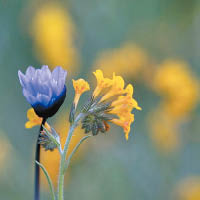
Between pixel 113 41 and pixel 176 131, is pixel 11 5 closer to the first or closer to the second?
pixel 113 41

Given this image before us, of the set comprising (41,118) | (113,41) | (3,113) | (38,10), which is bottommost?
(41,118)

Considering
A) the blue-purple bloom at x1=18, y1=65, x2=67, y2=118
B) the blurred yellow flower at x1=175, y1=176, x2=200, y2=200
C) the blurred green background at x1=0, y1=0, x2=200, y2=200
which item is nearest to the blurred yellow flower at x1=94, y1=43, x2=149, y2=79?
the blurred green background at x1=0, y1=0, x2=200, y2=200

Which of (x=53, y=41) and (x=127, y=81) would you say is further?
(x=53, y=41)

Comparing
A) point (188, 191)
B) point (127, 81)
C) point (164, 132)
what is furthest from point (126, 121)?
point (127, 81)

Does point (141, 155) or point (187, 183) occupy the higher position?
point (141, 155)

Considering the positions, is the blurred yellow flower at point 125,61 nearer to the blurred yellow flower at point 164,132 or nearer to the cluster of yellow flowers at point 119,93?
the blurred yellow flower at point 164,132

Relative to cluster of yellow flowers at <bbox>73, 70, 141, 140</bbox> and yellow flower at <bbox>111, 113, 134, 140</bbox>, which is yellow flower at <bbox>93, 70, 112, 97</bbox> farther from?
yellow flower at <bbox>111, 113, 134, 140</bbox>

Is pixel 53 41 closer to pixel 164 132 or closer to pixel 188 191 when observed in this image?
pixel 164 132

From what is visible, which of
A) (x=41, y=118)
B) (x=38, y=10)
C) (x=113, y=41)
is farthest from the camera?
(x=113, y=41)

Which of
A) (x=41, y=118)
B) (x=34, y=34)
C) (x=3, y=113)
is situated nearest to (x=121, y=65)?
(x=34, y=34)
